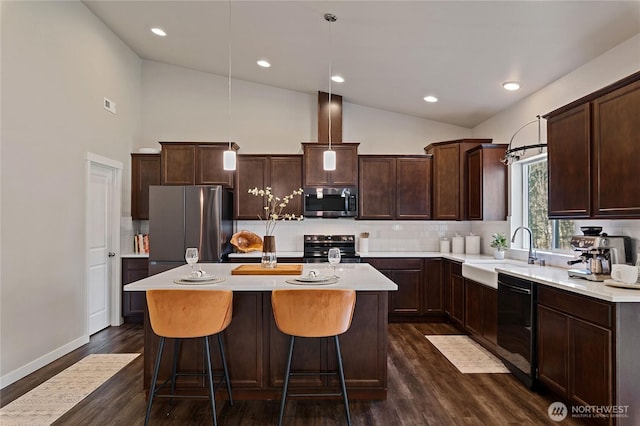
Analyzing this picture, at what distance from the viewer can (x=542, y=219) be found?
13.2 ft

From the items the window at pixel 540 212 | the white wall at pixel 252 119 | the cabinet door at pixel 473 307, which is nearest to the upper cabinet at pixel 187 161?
the white wall at pixel 252 119

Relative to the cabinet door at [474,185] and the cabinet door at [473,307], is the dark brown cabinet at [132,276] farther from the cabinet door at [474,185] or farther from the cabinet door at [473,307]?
the cabinet door at [474,185]

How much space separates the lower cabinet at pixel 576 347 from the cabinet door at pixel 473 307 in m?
1.06

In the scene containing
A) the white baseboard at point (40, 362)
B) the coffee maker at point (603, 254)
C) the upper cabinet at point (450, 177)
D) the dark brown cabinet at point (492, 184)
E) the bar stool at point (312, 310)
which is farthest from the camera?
the upper cabinet at point (450, 177)

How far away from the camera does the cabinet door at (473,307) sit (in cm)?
386

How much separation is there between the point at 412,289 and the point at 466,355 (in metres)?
1.31

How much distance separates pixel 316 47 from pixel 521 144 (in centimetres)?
265

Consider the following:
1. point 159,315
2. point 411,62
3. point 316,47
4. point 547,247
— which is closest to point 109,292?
point 159,315

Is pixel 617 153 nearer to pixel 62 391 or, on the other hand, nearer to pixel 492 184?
pixel 492 184

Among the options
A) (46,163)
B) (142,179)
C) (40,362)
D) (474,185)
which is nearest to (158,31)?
(142,179)

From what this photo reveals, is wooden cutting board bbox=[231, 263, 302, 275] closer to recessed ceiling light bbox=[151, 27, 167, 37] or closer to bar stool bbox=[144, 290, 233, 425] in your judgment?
bar stool bbox=[144, 290, 233, 425]

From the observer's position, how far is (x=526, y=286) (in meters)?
2.89

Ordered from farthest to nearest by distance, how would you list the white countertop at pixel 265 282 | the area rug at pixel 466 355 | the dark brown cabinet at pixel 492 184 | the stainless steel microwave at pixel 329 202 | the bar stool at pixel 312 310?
→ the stainless steel microwave at pixel 329 202, the dark brown cabinet at pixel 492 184, the area rug at pixel 466 355, the white countertop at pixel 265 282, the bar stool at pixel 312 310

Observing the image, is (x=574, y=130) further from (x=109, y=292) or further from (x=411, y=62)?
(x=109, y=292)
